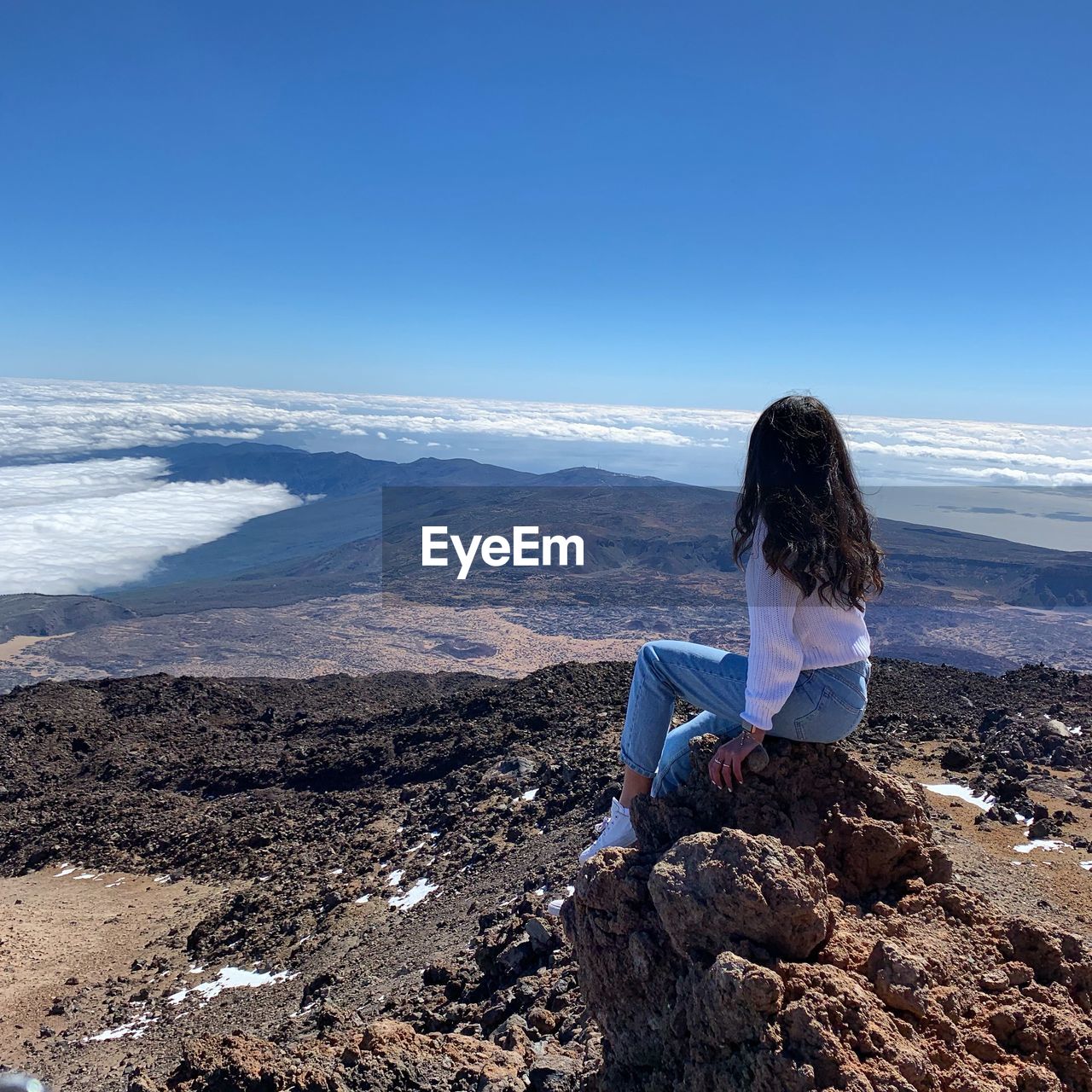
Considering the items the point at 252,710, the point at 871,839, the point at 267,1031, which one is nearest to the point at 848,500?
the point at 871,839

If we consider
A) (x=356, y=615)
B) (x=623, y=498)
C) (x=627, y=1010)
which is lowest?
(x=356, y=615)

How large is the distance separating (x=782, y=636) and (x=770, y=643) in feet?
0.17

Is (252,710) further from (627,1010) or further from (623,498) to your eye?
(623,498)

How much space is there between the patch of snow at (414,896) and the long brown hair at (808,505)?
251 inches

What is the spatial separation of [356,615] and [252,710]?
60.3 meters

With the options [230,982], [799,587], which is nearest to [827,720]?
[799,587]

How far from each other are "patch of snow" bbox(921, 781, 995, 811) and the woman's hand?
16.9ft

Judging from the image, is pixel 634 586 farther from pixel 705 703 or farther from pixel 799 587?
pixel 799 587

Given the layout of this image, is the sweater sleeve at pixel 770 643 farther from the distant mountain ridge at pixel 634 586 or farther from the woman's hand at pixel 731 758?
the distant mountain ridge at pixel 634 586

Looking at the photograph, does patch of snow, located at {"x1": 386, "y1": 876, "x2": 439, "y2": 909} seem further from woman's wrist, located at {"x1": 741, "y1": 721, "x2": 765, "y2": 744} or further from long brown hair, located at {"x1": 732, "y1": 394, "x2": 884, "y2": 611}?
long brown hair, located at {"x1": 732, "y1": 394, "x2": 884, "y2": 611}

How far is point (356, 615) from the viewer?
77312 millimetres

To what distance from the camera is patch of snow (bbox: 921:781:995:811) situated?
7289mm

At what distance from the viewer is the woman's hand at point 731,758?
122 inches

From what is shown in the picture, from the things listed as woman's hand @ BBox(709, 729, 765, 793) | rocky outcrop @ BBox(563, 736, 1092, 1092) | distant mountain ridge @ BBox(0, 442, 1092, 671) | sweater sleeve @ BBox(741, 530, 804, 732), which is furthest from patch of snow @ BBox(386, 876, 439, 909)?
distant mountain ridge @ BBox(0, 442, 1092, 671)
